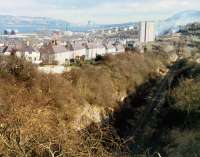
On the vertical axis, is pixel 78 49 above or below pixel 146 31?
below

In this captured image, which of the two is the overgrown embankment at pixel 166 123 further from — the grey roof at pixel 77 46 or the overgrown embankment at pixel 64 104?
the grey roof at pixel 77 46

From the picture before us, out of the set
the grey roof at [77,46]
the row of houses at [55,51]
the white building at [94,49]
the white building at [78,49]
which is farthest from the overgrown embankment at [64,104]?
the white building at [94,49]

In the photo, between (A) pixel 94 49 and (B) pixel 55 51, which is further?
(A) pixel 94 49

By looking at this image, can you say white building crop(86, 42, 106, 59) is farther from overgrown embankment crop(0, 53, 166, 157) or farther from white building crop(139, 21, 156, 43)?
white building crop(139, 21, 156, 43)

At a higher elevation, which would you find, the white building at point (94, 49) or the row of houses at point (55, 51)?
the row of houses at point (55, 51)

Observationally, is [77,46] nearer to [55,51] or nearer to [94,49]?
[94,49]

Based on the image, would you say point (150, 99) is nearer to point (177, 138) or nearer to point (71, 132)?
point (177, 138)

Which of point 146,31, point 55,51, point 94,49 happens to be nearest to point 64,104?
point 55,51

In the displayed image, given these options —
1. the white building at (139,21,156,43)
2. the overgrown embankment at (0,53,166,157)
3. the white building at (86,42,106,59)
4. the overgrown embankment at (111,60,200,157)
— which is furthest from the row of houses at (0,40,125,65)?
the white building at (139,21,156,43)

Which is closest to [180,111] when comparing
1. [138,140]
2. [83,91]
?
[138,140]

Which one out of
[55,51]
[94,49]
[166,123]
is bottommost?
[94,49]

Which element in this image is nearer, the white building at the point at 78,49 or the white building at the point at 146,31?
the white building at the point at 78,49

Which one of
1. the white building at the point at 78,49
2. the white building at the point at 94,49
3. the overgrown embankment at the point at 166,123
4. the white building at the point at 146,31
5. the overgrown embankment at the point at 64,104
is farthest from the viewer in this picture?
the white building at the point at 146,31
